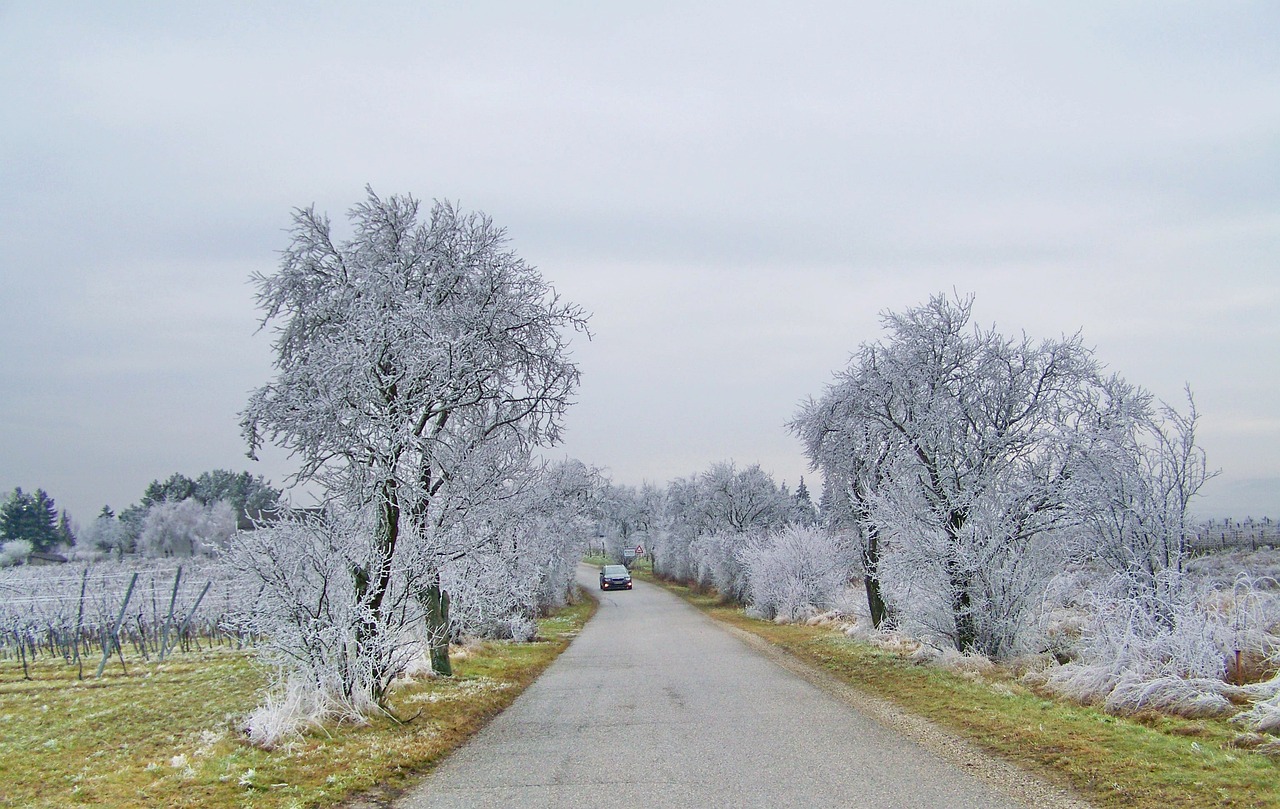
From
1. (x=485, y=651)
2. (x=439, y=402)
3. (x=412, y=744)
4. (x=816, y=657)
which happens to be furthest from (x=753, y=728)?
(x=485, y=651)

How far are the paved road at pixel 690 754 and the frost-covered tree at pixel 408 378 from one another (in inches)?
89.6

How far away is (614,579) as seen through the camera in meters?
53.8

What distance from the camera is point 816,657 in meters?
17.0

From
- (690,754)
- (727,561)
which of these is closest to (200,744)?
(690,754)

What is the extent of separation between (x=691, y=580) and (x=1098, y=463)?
4751cm

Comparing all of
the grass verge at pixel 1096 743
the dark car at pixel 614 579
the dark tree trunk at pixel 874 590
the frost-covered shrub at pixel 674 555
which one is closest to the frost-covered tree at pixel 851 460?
the dark tree trunk at pixel 874 590

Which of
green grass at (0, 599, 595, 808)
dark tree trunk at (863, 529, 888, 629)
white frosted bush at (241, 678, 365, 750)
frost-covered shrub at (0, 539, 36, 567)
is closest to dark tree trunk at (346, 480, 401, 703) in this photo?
white frosted bush at (241, 678, 365, 750)

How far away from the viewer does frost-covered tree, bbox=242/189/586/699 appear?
10.1 meters

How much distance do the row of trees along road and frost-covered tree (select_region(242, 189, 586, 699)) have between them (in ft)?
21.0

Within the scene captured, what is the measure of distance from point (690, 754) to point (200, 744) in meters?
4.80

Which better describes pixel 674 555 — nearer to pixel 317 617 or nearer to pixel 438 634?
pixel 438 634

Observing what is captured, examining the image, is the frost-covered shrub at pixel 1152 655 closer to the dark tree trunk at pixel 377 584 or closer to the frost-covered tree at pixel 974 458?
the frost-covered tree at pixel 974 458

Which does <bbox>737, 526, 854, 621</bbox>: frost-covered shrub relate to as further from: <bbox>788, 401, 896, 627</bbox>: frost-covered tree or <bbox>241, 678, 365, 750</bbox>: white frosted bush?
<bbox>241, 678, 365, 750</bbox>: white frosted bush

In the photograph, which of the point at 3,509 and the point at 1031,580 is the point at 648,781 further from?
the point at 3,509
